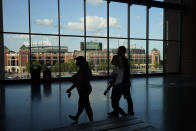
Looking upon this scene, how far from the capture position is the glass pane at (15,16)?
9.23 metres

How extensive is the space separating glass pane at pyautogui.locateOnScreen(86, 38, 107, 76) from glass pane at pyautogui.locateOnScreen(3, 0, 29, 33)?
12.6ft

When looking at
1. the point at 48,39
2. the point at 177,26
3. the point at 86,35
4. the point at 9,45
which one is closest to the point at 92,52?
the point at 86,35

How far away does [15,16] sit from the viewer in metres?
9.30

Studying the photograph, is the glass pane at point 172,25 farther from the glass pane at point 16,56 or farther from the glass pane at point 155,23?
the glass pane at point 16,56

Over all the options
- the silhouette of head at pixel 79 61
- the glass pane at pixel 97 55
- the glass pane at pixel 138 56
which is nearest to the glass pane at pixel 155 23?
the glass pane at pixel 138 56

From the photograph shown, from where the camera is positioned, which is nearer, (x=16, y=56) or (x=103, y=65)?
(x=16, y=56)

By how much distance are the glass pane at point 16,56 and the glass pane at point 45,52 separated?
0.42 m

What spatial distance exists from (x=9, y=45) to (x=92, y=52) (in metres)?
4.86

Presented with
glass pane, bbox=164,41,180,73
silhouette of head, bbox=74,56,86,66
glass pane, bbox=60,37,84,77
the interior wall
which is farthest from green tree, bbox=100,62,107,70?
silhouette of head, bbox=74,56,86,66

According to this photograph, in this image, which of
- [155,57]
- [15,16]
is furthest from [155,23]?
[15,16]

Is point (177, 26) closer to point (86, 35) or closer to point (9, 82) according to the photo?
point (86, 35)

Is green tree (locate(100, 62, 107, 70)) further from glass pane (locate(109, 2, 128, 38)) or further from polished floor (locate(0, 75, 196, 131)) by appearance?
polished floor (locate(0, 75, 196, 131))

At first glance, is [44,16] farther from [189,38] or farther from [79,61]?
[189,38]

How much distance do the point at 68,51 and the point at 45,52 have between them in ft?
4.48
